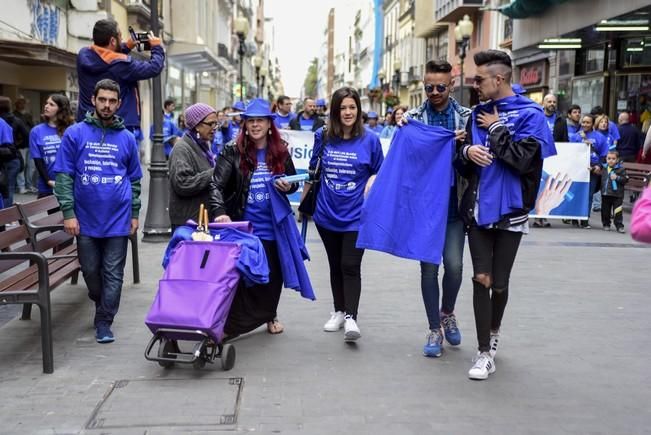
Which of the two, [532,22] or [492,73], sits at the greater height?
[532,22]

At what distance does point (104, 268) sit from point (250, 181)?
1.25 metres

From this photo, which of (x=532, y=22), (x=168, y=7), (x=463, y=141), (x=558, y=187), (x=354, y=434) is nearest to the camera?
(x=354, y=434)

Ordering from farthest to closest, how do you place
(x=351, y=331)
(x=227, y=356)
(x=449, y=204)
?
(x=351, y=331) < (x=449, y=204) < (x=227, y=356)

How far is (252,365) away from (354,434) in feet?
4.53

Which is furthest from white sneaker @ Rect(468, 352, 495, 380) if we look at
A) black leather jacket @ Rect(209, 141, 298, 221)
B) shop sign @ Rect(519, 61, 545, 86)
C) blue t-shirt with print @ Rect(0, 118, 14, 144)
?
shop sign @ Rect(519, 61, 545, 86)

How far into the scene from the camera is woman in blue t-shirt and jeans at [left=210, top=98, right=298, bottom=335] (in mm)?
5785

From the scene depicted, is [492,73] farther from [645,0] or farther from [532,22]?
[532,22]

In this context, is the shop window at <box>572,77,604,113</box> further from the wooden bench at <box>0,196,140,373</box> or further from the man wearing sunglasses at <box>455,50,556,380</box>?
the man wearing sunglasses at <box>455,50,556,380</box>

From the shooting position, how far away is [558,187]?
13.4 meters

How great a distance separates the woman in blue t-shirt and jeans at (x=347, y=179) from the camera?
5.90 metres

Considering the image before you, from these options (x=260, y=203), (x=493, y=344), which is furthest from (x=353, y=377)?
(x=260, y=203)

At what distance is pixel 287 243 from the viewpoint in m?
5.92

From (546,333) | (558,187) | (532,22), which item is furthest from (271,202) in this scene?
(532,22)

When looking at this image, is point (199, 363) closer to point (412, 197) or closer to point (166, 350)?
point (166, 350)
